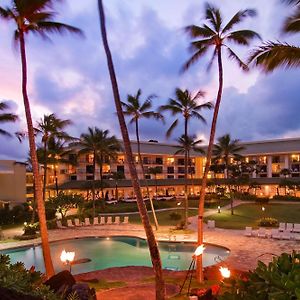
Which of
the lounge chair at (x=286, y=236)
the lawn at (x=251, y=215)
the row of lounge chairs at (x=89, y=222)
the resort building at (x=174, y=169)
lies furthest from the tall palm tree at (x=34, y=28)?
the resort building at (x=174, y=169)

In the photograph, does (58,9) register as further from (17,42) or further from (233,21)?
(233,21)

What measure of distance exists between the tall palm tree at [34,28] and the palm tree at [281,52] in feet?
24.6

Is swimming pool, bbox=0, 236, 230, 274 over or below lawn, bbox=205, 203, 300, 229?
below

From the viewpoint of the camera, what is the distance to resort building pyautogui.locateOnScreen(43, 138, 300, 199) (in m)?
64.4

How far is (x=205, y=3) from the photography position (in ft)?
A: 54.0

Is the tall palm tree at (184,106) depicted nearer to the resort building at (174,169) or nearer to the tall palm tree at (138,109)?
the tall palm tree at (138,109)

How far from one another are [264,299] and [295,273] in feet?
2.21

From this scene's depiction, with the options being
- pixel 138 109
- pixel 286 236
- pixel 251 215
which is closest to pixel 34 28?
pixel 138 109

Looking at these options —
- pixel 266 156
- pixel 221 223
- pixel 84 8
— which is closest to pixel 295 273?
pixel 84 8

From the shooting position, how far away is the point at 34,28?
587 inches

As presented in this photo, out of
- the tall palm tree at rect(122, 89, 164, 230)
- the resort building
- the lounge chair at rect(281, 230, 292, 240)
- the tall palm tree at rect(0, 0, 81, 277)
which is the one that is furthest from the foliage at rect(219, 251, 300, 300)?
the resort building

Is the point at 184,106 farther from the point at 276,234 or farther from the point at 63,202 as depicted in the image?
the point at 63,202

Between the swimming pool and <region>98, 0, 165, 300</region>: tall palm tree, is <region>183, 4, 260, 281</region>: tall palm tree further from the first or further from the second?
the swimming pool

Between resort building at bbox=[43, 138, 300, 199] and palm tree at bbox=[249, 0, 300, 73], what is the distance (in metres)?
46.7
